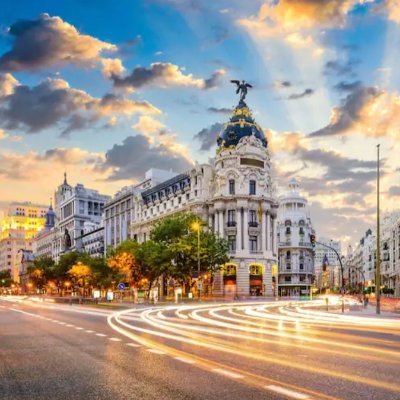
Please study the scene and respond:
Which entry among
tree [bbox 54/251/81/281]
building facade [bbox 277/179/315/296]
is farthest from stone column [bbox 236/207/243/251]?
→ building facade [bbox 277/179/315/296]

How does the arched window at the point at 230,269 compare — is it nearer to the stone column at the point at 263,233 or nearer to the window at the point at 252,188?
the stone column at the point at 263,233

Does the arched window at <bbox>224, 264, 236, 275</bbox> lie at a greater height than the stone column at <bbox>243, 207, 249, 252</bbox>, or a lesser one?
lesser

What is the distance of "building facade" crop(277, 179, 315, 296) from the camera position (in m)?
154

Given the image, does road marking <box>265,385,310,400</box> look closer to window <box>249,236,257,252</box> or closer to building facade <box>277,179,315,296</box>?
window <box>249,236,257,252</box>

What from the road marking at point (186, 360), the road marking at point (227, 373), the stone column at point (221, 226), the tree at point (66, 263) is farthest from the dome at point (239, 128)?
the road marking at point (227, 373)

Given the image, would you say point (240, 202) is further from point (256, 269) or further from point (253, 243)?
point (256, 269)

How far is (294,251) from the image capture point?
15738 centimetres

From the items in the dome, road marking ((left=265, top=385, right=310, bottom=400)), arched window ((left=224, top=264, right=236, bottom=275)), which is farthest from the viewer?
the dome

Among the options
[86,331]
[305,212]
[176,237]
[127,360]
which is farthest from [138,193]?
[127,360]

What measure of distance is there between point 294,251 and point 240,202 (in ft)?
202

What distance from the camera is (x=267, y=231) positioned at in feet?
338

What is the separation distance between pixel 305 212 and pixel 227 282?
259ft


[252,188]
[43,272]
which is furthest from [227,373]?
[43,272]

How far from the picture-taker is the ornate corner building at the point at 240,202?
99375mm
